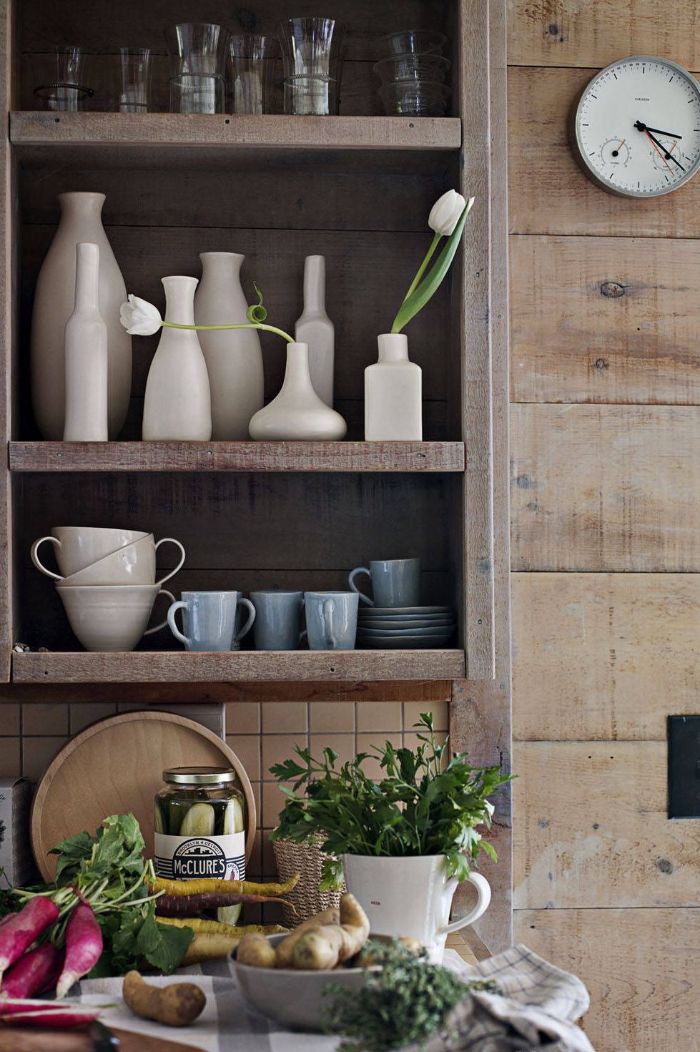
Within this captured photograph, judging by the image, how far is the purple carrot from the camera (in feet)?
3.68

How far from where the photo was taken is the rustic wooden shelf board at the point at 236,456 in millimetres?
1498

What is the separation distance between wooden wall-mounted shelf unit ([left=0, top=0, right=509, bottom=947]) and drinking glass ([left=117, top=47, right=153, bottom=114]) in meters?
0.07

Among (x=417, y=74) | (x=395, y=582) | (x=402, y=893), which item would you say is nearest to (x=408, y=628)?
(x=395, y=582)

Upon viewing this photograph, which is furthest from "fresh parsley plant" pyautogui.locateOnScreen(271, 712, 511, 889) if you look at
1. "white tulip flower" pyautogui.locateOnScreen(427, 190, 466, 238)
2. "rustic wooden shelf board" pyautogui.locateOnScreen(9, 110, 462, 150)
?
"rustic wooden shelf board" pyautogui.locateOnScreen(9, 110, 462, 150)

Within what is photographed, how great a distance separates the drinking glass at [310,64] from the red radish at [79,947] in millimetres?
1107

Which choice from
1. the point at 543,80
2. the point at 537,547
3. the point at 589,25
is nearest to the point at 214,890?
Answer: the point at 537,547

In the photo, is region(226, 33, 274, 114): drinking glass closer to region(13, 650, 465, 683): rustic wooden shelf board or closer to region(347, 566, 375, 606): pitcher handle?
region(347, 566, 375, 606): pitcher handle

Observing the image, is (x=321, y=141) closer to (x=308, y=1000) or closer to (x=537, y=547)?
(x=537, y=547)

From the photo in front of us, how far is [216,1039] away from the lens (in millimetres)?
1108

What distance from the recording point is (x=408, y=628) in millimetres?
1576

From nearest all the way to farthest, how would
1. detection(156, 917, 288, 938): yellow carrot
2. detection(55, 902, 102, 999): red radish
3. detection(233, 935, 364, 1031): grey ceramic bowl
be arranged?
1. detection(233, 935, 364, 1031): grey ceramic bowl
2. detection(55, 902, 102, 999): red radish
3. detection(156, 917, 288, 938): yellow carrot

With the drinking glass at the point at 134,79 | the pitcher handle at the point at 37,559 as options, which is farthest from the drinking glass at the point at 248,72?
the pitcher handle at the point at 37,559

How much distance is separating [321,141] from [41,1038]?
3.80 feet

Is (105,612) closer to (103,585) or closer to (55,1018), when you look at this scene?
(103,585)
